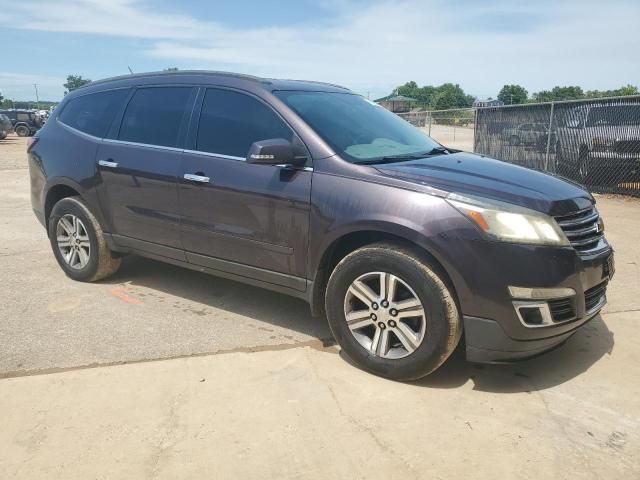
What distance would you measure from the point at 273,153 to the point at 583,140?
8993 mm

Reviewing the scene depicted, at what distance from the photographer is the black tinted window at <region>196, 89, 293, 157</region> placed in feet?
12.3

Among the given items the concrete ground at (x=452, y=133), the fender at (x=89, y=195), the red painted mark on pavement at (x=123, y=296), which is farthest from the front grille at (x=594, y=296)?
the concrete ground at (x=452, y=133)

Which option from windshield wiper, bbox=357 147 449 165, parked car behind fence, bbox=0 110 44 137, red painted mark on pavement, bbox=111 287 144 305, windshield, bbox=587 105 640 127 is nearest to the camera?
windshield wiper, bbox=357 147 449 165

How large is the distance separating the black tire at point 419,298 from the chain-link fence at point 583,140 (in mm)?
6887

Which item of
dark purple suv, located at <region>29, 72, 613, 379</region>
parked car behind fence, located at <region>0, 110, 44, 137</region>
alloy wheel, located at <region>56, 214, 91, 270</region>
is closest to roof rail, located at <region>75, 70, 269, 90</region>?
dark purple suv, located at <region>29, 72, 613, 379</region>

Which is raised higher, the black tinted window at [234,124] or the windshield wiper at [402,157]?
the black tinted window at [234,124]

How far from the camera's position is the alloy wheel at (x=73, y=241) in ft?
16.2

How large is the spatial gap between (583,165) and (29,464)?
1063cm

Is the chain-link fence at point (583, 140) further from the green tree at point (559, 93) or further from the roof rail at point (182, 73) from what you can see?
the green tree at point (559, 93)

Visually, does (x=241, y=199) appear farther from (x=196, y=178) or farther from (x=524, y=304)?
(x=524, y=304)

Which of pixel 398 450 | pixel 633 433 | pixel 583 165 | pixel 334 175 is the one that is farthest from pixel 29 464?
pixel 583 165

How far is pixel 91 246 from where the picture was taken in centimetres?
487

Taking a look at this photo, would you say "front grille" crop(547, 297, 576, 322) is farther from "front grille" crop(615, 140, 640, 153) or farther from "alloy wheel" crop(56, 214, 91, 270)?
"front grille" crop(615, 140, 640, 153)

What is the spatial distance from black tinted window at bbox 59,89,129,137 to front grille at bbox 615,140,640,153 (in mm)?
8719
